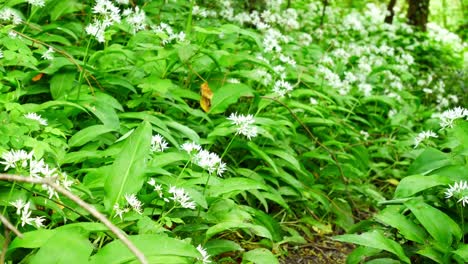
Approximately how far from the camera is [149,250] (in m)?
1.73

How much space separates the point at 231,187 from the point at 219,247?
29 centimetres

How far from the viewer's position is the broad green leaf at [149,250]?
1704 millimetres

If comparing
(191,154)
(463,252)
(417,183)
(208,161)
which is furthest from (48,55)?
(463,252)

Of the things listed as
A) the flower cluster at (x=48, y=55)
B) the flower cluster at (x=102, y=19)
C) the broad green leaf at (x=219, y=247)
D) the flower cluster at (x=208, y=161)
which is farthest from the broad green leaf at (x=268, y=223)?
the flower cluster at (x=48, y=55)

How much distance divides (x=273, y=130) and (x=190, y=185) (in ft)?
3.97

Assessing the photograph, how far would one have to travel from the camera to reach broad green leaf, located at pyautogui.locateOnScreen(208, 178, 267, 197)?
2451 millimetres

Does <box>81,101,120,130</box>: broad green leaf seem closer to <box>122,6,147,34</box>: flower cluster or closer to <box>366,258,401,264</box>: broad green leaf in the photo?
<box>122,6,147,34</box>: flower cluster

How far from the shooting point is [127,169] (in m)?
2.09

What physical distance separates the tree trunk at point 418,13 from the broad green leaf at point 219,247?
9.47 meters

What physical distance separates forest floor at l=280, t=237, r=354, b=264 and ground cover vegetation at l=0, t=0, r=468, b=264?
0.05m

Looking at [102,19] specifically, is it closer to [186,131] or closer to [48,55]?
[48,55]

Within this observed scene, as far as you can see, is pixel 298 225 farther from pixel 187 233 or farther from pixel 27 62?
pixel 27 62

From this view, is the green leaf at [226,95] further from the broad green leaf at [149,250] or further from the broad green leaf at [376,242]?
the broad green leaf at [149,250]

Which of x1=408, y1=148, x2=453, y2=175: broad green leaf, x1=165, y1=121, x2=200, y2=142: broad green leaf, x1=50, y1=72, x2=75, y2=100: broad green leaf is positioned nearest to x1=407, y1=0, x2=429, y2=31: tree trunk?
x1=408, y1=148, x2=453, y2=175: broad green leaf
